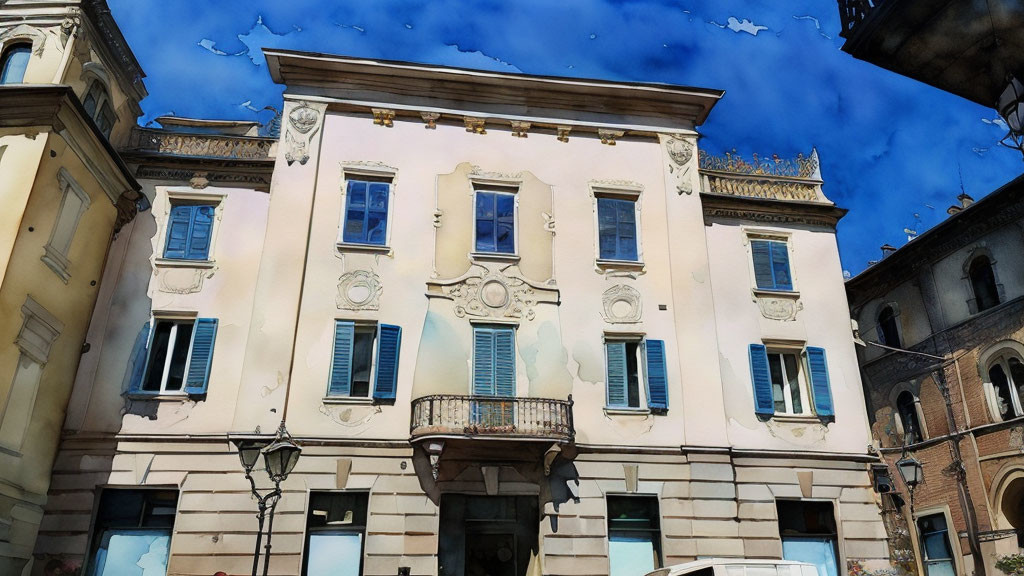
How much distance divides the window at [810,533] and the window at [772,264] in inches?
226

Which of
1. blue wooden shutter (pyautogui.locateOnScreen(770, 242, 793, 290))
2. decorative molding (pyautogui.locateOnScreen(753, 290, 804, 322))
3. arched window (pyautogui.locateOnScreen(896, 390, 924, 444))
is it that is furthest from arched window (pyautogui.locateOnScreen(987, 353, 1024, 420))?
blue wooden shutter (pyautogui.locateOnScreen(770, 242, 793, 290))

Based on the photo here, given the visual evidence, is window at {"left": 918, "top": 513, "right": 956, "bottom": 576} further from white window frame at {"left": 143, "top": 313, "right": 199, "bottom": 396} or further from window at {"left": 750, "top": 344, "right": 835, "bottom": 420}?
white window frame at {"left": 143, "top": 313, "right": 199, "bottom": 396}

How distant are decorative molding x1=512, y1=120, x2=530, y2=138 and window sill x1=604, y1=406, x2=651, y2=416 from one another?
7.92m

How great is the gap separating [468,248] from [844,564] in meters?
11.9

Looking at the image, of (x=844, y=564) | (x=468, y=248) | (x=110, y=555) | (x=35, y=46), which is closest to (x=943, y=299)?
(x=844, y=564)

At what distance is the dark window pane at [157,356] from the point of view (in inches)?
693

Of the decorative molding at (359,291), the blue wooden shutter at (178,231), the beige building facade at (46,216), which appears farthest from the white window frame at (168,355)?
the decorative molding at (359,291)

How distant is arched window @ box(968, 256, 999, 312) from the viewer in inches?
961

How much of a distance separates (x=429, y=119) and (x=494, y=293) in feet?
17.6

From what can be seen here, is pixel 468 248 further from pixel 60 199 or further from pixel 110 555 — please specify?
pixel 110 555

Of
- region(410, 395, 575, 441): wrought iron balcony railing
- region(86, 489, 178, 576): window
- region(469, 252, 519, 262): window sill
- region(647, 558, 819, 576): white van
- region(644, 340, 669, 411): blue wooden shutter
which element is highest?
region(469, 252, 519, 262): window sill

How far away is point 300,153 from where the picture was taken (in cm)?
1977

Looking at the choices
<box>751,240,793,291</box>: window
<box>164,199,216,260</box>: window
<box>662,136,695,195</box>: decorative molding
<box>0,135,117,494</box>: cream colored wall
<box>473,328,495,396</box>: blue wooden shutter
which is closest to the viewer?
<box>0,135,117,494</box>: cream colored wall

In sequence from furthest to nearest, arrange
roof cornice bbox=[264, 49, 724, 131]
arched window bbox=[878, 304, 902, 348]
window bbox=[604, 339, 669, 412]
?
arched window bbox=[878, 304, 902, 348] < roof cornice bbox=[264, 49, 724, 131] < window bbox=[604, 339, 669, 412]
